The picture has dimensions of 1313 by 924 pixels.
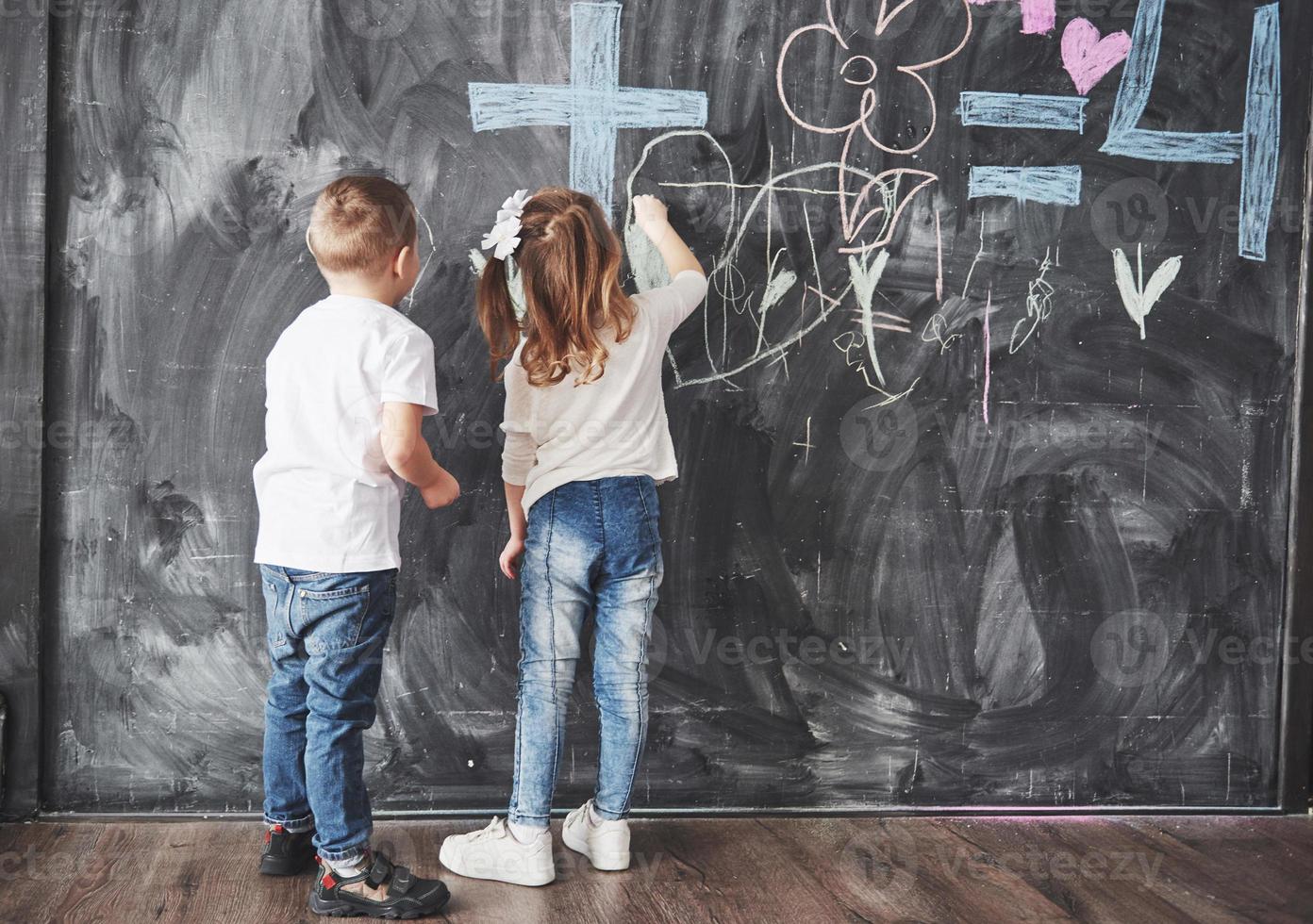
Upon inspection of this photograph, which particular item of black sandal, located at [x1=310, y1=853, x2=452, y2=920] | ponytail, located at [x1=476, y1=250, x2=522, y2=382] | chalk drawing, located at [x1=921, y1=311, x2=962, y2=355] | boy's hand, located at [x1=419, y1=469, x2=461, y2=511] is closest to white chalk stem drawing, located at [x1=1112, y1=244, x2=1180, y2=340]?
chalk drawing, located at [x1=921, y1=311, x2=962, y2=355]

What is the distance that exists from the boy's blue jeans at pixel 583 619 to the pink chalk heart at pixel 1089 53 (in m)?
1.27

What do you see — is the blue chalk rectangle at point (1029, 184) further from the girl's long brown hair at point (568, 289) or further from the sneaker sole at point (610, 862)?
the sneaker sole at point (610, 862)

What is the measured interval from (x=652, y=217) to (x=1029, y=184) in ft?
2.70

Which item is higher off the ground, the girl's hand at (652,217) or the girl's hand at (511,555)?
the girl's hand at (652,217)

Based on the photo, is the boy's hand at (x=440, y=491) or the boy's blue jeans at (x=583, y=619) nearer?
the boy's hand at (x=440, y=491)

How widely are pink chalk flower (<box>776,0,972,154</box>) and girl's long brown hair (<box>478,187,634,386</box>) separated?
0.63 metres

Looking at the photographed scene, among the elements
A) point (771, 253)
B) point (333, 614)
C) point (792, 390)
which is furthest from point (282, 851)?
point (771, 253)

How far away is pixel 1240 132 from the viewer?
7.63ft

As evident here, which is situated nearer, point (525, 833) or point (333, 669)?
point (333, 669)

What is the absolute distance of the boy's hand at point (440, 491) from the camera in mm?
1806

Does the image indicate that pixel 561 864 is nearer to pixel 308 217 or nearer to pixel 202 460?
pixel 202 460

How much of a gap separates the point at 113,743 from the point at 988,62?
88.0 inches

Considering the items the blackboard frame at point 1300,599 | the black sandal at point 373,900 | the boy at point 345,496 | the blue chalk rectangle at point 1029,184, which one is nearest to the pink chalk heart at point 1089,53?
the blue chalk rectangle at point 1029,184

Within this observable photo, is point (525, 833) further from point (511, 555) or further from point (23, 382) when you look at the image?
point (23, 382)
